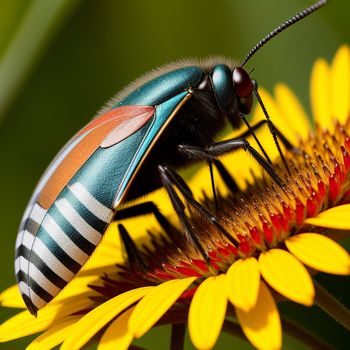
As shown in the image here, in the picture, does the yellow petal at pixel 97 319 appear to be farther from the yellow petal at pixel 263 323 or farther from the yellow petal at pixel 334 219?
the yellow petal at pixel 334 219

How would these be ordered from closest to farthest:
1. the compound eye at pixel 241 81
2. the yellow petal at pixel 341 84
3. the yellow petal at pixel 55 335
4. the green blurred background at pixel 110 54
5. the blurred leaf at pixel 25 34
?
the yellow petal at pixel 55 335, the compound eye at pixel 241 81, the yellow petal at pixel 341 84, the blurred leaf at pixel 25 34, the green blurred background at pixel 110 54

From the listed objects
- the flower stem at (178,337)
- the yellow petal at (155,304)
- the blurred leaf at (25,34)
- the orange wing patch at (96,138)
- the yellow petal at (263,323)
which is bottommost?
the flower stem at (178,337)

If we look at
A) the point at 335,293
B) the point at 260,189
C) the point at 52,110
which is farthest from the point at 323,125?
the point at 52,110

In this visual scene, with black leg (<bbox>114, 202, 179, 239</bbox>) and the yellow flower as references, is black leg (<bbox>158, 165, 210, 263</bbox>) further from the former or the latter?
black leg (<bbox>114, 202, 179, 239</bbox>)

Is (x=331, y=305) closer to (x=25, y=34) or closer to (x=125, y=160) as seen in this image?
(x=125, y=160)

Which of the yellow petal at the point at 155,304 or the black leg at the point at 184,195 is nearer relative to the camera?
the yellow petal at the point at 155,304

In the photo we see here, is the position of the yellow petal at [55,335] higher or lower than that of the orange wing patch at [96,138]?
lower

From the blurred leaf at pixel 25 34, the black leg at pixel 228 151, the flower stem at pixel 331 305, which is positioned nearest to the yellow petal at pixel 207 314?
the flower stem at pixel 331 305

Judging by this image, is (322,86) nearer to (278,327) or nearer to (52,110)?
(52,110)
